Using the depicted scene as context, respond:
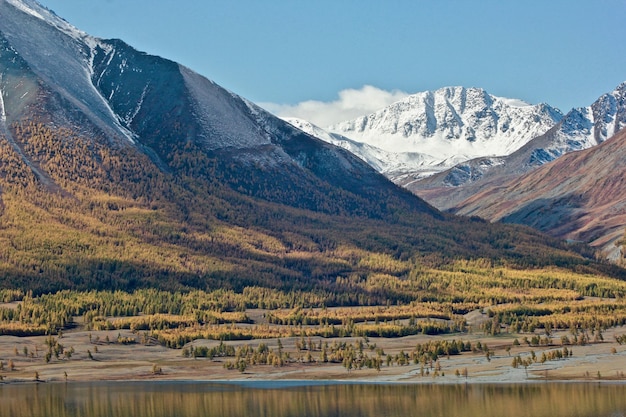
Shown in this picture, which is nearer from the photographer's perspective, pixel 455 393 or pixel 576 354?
pixel 455 393

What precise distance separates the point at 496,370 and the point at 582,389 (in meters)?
20.3

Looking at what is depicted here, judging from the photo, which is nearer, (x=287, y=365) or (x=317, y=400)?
(x=317, y=400)

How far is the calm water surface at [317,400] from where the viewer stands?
122m

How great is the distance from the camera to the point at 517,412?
11881 centimetres

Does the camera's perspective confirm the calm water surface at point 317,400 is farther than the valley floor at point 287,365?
No

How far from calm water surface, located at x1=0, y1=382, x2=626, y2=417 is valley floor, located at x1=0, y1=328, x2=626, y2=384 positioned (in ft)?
24.9

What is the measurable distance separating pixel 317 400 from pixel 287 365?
36.5 m

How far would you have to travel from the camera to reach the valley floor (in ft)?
493

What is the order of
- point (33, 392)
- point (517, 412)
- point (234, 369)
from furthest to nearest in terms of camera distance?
point (234, 369) < point (33, 392) < point (517, 412)

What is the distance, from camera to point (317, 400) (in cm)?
13325

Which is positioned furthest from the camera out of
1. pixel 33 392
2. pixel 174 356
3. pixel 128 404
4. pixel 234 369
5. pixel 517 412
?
pixel 174 356

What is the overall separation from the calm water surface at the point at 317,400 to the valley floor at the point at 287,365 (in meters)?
7.60

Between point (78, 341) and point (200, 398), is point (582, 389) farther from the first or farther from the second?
point (78, 341)

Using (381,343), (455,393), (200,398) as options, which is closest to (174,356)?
(381,343)
